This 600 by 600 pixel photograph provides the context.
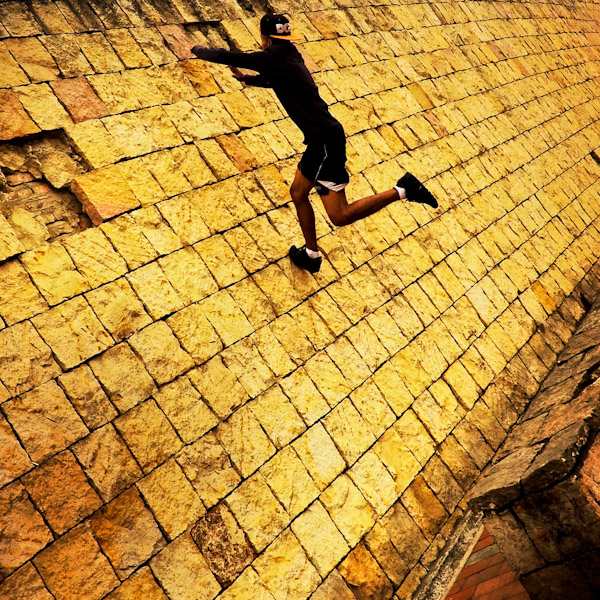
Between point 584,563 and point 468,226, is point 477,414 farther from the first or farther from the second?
point 468,226

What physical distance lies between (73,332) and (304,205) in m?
1.92

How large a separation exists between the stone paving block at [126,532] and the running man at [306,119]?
2.37 meters

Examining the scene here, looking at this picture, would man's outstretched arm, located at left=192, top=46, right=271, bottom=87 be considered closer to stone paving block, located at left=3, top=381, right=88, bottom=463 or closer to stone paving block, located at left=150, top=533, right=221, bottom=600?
stone paving block, located at left=3, top=381, right=88, bottom=463

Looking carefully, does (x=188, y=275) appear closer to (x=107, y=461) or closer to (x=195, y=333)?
(x=195, y=333)

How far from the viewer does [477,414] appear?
16.2ft

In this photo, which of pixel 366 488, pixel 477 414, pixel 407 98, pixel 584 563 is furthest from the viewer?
pixel 407 98

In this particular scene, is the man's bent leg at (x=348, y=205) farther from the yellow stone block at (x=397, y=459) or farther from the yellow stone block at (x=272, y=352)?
the yellow stone block at (x=397, y=459)

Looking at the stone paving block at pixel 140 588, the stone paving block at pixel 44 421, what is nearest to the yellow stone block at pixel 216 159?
the stone paving block at pixel 44 421

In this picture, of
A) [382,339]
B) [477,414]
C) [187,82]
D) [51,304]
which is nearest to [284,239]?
[382,339]

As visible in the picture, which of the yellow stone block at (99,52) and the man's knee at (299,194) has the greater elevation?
the man's knee at (299,194)

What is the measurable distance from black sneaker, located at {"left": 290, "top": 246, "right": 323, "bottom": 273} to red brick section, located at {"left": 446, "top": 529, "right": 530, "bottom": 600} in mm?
2604

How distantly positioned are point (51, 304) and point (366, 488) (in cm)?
255

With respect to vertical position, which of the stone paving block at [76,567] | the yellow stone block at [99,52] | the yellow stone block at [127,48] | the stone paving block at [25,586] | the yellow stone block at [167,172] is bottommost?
the stone paving block at [25,586]

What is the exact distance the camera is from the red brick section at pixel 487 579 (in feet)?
12.7
